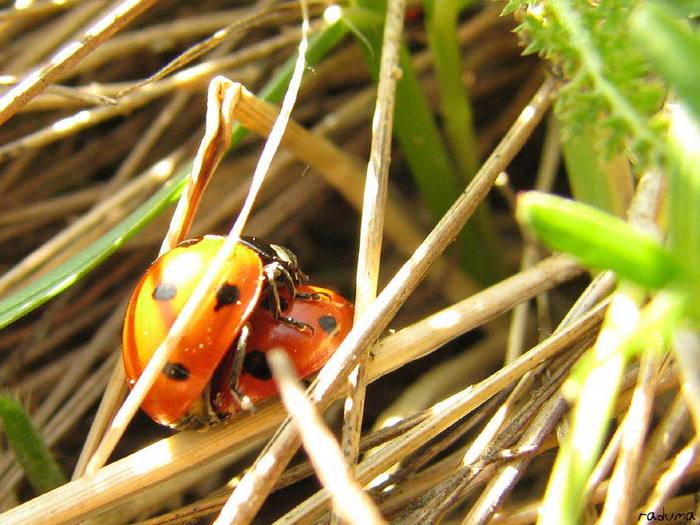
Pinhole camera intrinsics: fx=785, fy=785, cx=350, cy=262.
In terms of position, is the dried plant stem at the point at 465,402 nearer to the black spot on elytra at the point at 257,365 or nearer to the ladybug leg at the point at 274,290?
the black spot on elytra at the point at 257,365

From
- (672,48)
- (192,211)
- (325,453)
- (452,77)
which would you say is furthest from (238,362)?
(672,48)

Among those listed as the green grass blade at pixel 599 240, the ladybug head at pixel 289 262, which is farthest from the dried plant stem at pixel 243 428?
the green grass blade at pixel 599 240

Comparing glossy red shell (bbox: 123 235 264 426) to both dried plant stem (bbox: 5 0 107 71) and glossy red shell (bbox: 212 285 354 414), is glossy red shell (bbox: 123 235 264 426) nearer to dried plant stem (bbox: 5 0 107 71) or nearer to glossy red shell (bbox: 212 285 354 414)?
glossy red shell (bbox: 212 285 354 414)

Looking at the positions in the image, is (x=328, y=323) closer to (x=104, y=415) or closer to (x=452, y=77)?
(x=104, y=415)

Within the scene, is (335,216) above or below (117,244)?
below

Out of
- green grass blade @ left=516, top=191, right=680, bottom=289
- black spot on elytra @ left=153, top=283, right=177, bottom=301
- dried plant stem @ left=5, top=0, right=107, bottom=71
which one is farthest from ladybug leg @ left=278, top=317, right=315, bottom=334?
dried plant stem @ left=5, top=0, right=107, bottom=71

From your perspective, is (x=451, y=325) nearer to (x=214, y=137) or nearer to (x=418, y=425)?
(x=418, y=425)

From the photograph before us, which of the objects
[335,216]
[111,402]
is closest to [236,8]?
[335,216]
